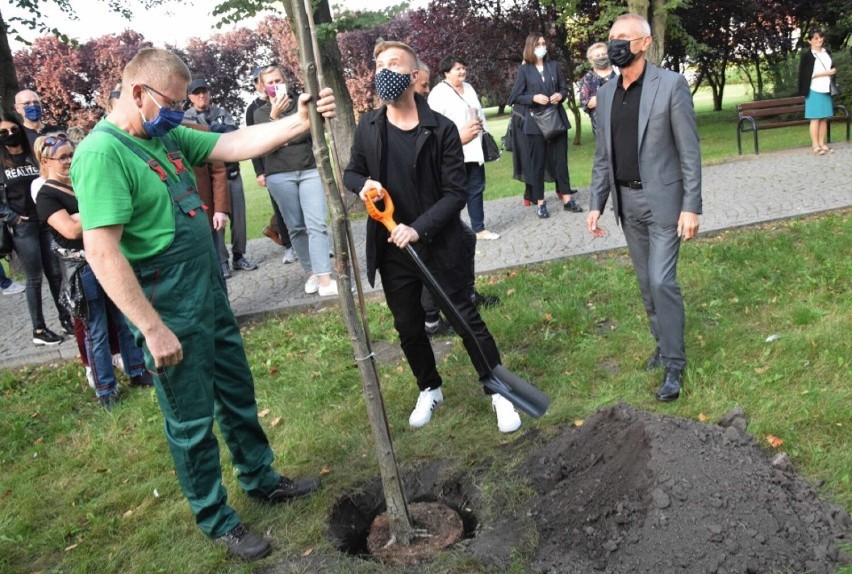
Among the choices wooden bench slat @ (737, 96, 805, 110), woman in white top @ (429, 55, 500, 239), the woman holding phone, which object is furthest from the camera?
wooden bench slat @ (737, 96, 805, 110)

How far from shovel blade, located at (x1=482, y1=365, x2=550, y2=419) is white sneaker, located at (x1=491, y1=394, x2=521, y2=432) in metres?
0.15

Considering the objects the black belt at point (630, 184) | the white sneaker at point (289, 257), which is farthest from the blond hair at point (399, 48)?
the white sneaker at point (289, 257)

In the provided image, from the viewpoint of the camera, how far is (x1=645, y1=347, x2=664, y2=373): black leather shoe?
16.9 feet

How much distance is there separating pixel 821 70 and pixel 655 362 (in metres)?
10.6

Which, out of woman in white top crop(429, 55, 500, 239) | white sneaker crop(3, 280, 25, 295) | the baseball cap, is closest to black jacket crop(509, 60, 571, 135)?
woman in white top crop(429, 55, 500, 239)

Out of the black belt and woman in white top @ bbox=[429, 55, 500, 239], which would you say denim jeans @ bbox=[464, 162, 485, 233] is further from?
the black belt

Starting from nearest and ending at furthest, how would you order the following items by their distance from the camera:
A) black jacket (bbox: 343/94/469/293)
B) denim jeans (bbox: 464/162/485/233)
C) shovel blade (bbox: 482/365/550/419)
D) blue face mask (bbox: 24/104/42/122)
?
shovel blade (bbox: 482/365/550/419), black jacket (bbox: 343/94/469/293), blue face mask (bbox: 24/104/42/122), denim jeans (bbox: 464/162/485/233)

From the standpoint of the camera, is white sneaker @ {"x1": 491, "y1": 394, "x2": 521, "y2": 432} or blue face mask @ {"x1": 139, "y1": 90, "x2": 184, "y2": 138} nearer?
blue face mask @ {"x1": 139, "y1": 90, "x2": 184, "y2": 138}

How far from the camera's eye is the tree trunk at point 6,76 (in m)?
12.1

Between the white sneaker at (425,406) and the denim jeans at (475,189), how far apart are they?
153 inches

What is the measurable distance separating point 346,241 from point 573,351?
9.05ft

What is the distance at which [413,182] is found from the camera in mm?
4516

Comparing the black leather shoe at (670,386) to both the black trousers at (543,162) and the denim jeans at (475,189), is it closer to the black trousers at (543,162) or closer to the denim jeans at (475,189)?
the denim jeans at (475,189)

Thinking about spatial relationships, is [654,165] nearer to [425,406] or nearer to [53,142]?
[425,406]
